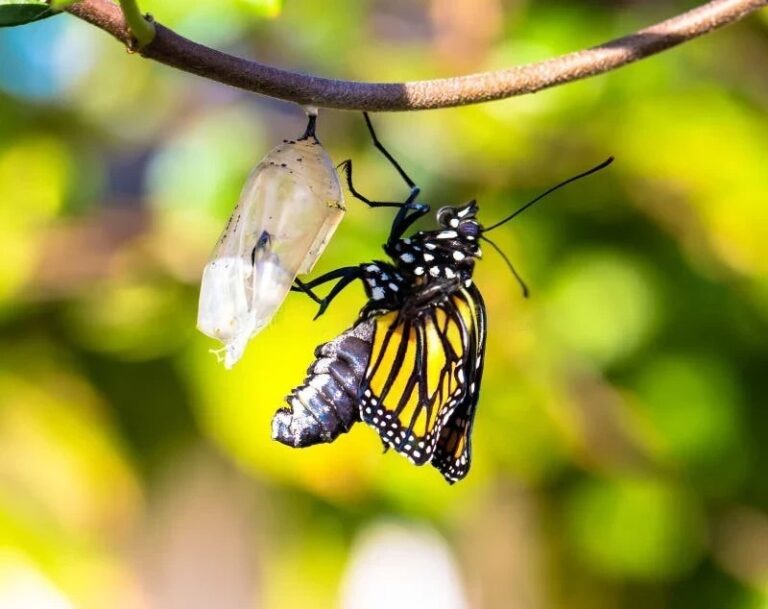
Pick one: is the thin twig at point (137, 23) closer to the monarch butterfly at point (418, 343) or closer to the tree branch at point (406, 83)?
the tree branch at point (406, 83)

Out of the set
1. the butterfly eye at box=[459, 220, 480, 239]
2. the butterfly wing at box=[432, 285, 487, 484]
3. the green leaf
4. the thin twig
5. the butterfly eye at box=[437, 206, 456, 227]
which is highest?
the butterfly eye at box=[437, 206, 456, 227]

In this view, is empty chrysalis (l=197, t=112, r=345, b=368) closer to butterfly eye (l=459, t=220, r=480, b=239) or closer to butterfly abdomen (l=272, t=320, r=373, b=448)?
butterfly abdomen (l=272, t=320, r=373, b=448)

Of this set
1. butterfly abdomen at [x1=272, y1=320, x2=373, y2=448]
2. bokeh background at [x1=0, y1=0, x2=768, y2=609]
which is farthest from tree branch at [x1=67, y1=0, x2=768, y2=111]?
bokeh background at [x1=0, y1=0, x2=768, y2=609]

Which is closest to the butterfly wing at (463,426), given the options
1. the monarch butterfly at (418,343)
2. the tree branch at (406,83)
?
the monarch butterfly at (418,343)

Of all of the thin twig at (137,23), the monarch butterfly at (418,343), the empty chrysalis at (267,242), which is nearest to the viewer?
the thin twig at (137,23)

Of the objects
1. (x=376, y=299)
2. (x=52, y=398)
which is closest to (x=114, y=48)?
(x=52, y=398)

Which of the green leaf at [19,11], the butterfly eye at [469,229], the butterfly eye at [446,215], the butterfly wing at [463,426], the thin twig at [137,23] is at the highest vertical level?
the butterfly eye at [446,215]

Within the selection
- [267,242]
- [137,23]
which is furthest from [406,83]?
[267,242]
